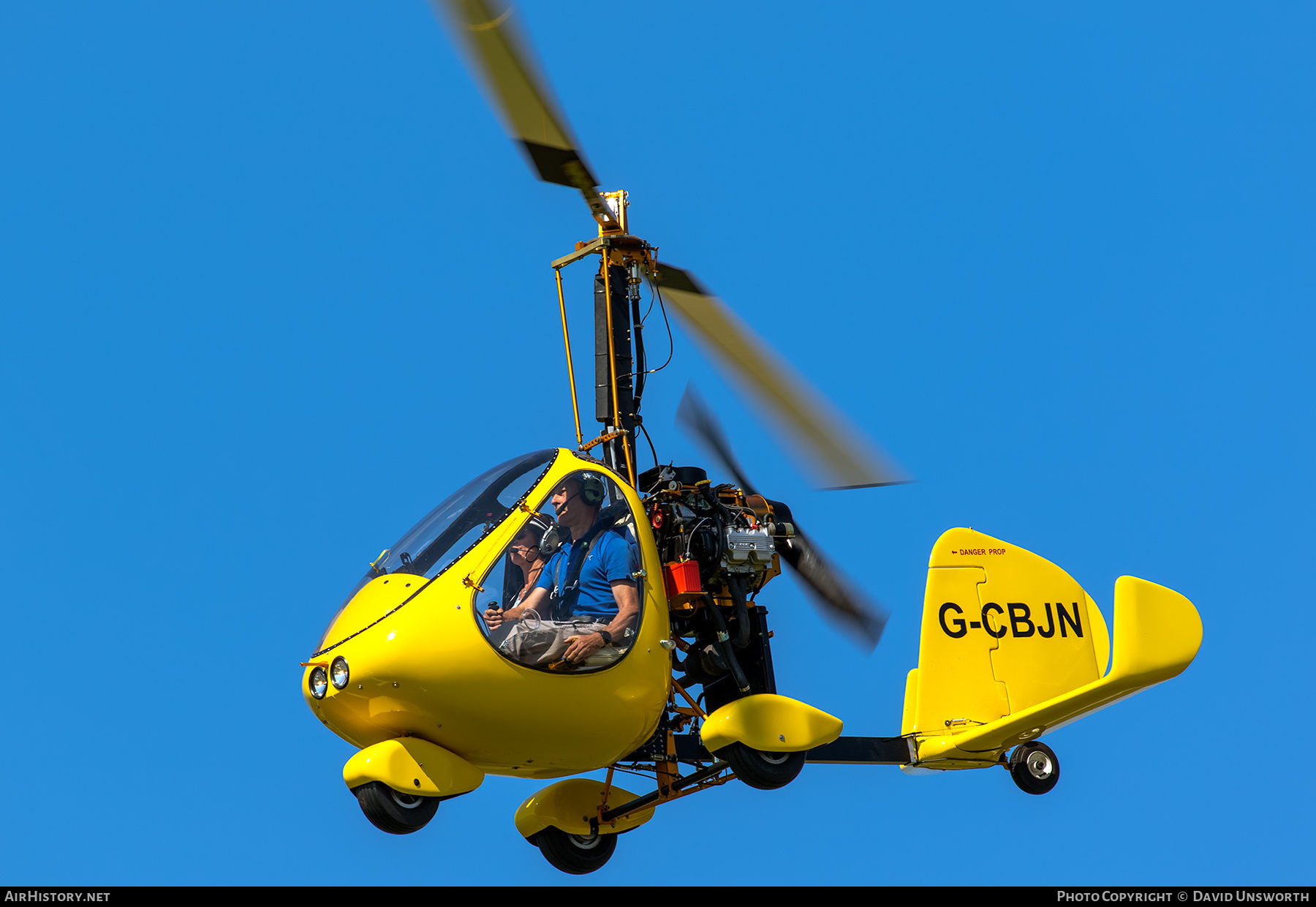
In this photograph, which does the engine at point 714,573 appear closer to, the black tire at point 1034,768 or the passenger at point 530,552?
the passenger at point 530,552

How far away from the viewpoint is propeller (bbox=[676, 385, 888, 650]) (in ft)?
36.3

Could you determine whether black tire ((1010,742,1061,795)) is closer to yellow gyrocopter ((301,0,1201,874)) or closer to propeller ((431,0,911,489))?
yellow gyrocopter ((301,0,1201,874))

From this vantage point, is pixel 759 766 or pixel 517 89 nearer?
pixel 517 89

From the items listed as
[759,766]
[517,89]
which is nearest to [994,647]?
[759,766]

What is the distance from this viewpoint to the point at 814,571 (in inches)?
440

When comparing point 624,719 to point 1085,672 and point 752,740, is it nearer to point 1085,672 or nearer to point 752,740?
point 752,740

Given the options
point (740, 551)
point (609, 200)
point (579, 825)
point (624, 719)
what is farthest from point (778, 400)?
point (579, 825)

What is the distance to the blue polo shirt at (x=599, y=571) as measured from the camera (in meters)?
9.25

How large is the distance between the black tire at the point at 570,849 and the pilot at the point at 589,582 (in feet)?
8.43

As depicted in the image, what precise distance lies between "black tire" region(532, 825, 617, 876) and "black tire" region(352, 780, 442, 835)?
240 centimetres

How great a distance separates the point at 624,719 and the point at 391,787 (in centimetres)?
151

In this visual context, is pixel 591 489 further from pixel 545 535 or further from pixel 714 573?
pixel 714 573

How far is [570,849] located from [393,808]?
9.00ft

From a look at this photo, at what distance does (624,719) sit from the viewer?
30.8 feet
